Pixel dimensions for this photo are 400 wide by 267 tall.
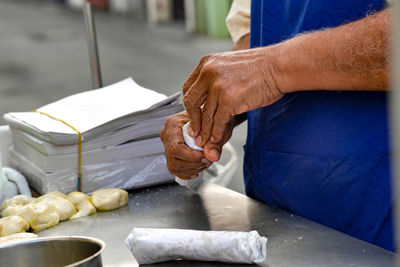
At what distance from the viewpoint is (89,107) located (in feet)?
4.86

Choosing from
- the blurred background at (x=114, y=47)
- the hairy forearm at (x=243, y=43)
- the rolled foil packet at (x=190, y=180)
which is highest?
the hairy forearm at (x=243, y=43)

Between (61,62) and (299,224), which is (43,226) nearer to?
(299,224)

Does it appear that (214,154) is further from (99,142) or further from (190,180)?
(99,142)

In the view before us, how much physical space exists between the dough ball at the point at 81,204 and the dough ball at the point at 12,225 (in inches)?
5.1

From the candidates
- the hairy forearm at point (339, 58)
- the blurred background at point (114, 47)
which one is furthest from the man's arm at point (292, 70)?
the blurred background at point (114, 47)

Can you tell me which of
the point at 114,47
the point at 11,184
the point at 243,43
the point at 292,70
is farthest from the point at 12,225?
the point at 114,47

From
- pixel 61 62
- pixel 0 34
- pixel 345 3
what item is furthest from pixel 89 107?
pixel 0 34

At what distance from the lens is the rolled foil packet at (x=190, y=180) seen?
124 centimetres

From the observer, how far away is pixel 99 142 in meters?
1.38

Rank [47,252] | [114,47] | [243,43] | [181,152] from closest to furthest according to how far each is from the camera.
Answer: [47,252]
[181,152]
[243,43]
[114,47]

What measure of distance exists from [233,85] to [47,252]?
18.0 inches

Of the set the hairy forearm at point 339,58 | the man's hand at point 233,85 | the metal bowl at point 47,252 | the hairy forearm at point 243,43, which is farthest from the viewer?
the hairy forearm at point 243,43

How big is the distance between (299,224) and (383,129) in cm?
25

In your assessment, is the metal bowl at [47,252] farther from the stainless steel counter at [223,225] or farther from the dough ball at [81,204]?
the dough ball at [81,204]
